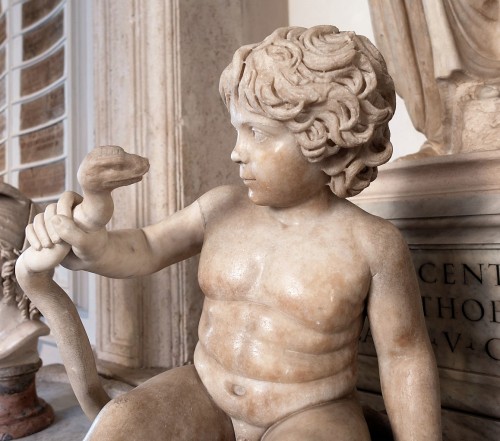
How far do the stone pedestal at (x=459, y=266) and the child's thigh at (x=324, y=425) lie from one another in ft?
1.83

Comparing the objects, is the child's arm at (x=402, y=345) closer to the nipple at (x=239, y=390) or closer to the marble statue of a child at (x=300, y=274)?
the marble statue of a child at (x=300, y=274)

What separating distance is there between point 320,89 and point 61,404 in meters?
1.48

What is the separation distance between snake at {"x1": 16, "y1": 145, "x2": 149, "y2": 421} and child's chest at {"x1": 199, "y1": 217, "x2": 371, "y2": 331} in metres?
0.24

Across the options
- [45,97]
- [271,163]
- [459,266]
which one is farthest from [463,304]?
[45,97]

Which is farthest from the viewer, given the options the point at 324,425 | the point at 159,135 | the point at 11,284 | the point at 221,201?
the point at 159,135

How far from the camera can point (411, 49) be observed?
190 cm

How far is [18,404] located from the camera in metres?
1.60

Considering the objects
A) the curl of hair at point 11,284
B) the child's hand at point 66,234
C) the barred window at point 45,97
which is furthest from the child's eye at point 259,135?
the barred window at point 45,97

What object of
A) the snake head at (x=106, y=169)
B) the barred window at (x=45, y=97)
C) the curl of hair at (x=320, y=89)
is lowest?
the snake head at (x=106, y=169)

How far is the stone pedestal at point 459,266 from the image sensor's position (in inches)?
54.1

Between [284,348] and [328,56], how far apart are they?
52 cm

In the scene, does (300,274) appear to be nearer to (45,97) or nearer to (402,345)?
(402,345)

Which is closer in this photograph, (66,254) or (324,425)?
(324,425)

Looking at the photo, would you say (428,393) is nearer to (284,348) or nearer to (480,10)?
(284,348)
